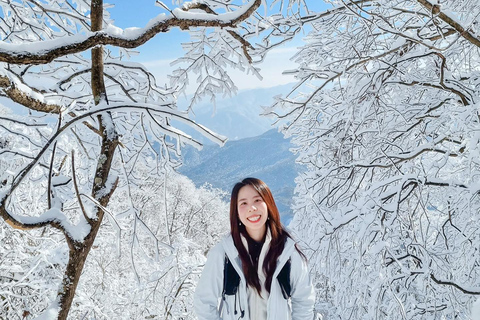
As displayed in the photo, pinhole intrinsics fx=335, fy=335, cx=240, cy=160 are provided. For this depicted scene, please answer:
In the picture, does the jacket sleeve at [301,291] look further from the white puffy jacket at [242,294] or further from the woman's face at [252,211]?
the woman's face at [252,211]

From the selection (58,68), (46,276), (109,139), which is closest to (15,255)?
(46,276)

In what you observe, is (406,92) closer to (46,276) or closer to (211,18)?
(211,18)

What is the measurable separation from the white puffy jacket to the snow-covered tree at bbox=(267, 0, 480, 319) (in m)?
1.09

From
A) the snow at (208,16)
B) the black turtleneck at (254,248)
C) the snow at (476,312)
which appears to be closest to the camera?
the snow at (476,312)

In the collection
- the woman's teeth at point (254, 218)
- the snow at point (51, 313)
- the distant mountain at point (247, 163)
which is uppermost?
the distant mountain at point (247, 163)

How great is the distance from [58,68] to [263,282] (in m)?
2.30

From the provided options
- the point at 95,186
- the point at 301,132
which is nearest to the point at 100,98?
the point at 95,186

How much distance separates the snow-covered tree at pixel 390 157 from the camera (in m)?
2.79

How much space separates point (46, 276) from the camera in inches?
187

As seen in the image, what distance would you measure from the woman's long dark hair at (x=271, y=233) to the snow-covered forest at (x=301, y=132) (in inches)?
16.9

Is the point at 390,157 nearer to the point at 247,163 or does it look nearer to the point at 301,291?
the point at 301,291

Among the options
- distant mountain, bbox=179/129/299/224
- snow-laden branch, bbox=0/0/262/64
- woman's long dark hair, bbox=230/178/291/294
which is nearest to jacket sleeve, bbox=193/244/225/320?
woman's long dark hair, bbox=230/178/291/294

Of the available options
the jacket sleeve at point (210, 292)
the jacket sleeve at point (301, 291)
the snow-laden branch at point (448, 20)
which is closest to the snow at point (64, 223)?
the jacket sleeve at point (210, 292)

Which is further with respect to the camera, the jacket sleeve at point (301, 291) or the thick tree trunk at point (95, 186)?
the jacket sleeve at point (301, 291)
